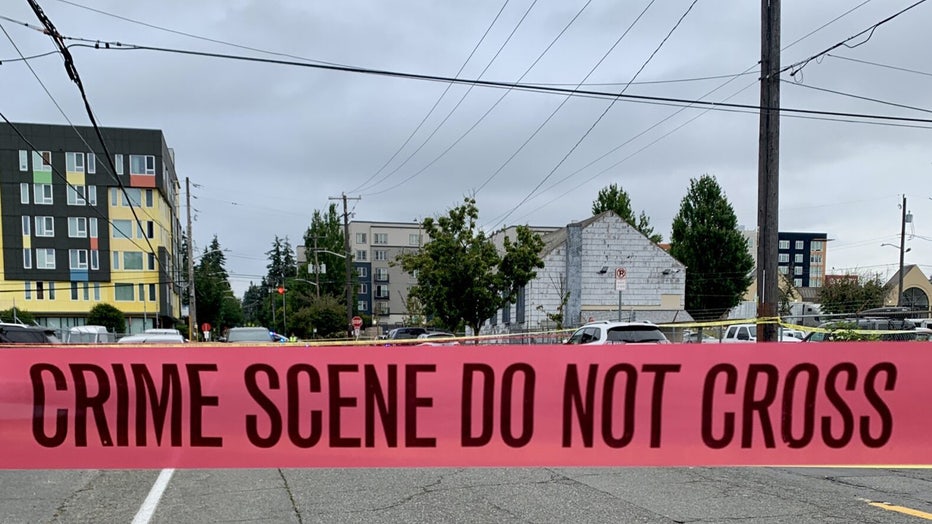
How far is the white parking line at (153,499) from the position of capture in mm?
5262

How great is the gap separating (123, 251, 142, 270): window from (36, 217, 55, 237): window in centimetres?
616

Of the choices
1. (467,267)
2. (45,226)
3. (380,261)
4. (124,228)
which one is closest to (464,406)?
(467,267)

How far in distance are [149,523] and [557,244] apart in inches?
1283

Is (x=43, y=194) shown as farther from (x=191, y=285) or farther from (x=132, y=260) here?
(x=191, y=285)

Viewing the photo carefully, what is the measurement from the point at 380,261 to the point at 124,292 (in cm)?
5057

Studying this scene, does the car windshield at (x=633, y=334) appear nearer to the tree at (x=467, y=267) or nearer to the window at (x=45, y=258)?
the tree at (x=467, y=267)

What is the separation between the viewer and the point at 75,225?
5791 cm

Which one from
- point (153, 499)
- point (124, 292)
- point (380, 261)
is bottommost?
point (124, 292)

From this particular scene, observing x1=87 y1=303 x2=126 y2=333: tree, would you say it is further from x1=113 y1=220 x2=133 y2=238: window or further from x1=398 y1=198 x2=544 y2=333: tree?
x1=398 y1=198 x2=544 y2=333: tree

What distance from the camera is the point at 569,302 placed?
1378 inches

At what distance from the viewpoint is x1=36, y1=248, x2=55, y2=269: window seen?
57188mm

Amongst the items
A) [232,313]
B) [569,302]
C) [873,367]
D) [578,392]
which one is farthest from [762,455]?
[232,313]

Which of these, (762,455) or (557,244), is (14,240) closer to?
(557,244)

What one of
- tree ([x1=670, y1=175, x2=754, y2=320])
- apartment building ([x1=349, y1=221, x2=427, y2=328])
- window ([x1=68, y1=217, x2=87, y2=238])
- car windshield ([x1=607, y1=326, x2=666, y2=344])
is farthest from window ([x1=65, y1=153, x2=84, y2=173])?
car windshield ([x1=607, y1=326, x2=666, y2=344])
